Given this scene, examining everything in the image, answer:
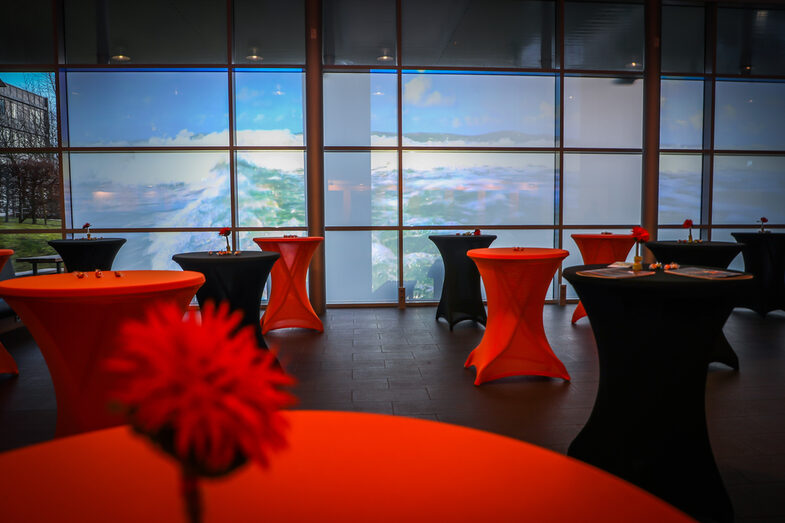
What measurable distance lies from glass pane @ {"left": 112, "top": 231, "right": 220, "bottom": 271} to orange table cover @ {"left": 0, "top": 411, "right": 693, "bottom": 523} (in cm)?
687

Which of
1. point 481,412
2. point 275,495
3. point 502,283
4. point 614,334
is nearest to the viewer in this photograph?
point 275,495

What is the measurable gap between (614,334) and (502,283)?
157cm

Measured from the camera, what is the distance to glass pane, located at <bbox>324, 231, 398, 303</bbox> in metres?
7.55

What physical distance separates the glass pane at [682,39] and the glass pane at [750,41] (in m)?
0.30

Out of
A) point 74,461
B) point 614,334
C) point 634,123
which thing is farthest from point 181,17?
point 74,461

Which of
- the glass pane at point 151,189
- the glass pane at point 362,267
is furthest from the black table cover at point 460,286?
the glass pane at point 151,189

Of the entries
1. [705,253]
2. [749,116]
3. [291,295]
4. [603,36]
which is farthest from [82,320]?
[749,116]

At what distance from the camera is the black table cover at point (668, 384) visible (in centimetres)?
218

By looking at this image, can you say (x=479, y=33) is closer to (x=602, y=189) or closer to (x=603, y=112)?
(x=603, y=112)

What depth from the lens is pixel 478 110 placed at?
759cm

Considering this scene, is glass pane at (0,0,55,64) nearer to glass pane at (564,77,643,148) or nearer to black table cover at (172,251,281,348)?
black table cover at (172,251,281,348)

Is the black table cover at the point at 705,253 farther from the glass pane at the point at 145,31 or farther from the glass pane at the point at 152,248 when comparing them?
the glass pane at the point at 145,31

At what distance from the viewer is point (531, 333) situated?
13.2ft

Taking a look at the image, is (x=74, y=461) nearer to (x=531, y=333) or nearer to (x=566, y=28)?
(x=531, y=333)
